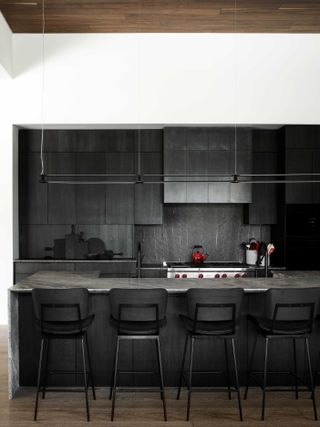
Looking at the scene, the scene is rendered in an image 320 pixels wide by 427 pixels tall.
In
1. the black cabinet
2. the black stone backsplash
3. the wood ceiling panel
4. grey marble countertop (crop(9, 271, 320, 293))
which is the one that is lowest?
grey marble countertop (crop(9, 271, 320, 293))

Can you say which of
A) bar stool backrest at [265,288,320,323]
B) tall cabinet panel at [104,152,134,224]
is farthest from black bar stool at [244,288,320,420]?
tall cabinet panel at [104,152,134,224]

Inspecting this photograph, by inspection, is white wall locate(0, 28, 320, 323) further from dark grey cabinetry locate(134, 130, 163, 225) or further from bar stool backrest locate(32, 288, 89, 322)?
bar stool backrest locate(32, 288, 89, 322)

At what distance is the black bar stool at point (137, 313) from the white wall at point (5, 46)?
3.70 m

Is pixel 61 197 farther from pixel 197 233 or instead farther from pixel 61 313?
pixel 61 313

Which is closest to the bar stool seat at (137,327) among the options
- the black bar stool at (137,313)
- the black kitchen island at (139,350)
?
the black bar stool at (137,313)

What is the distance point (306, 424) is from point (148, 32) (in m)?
4.91

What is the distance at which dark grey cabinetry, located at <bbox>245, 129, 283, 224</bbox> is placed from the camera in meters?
6.59

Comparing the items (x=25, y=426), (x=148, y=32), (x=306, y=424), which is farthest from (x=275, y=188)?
(x=25, y=426)

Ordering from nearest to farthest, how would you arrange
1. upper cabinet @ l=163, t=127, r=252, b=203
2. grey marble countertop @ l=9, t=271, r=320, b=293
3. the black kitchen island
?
grey marble countertop @ l=9, t=271, r=320, b=293 < the black kitchen island < upper cabinet @ l=163, t=127, r=252, b=203

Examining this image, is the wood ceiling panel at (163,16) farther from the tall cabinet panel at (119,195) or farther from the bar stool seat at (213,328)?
the bar stool seat at (213,328)

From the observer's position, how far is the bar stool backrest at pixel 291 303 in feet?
11.4

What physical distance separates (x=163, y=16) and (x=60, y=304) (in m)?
3.72

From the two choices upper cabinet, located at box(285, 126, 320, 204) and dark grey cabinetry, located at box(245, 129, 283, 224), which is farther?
dark grey cabinetry, located at box(245, 129, 283, 224)

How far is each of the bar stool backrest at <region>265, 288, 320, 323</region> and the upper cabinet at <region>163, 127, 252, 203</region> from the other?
3035 millimetres
